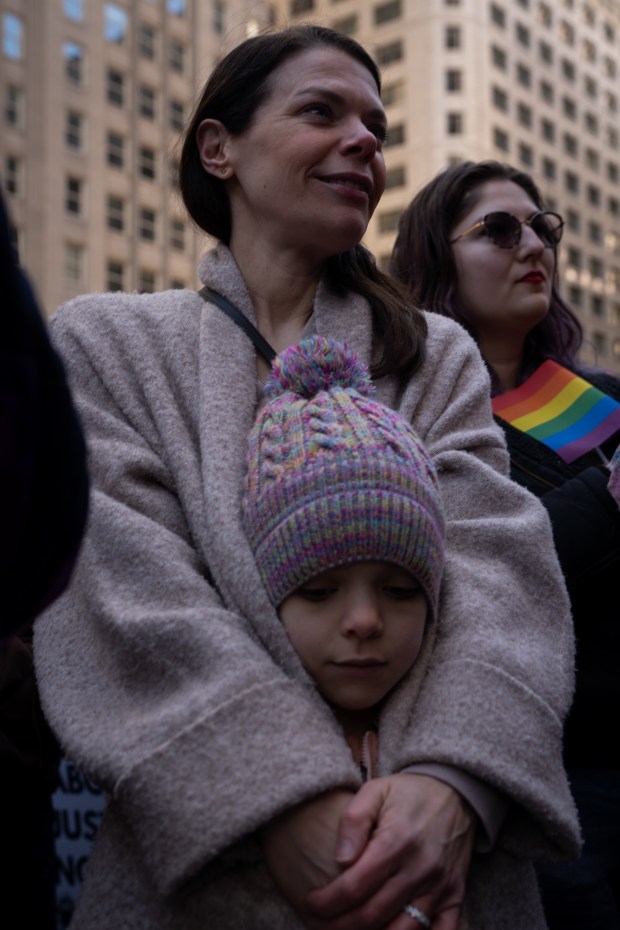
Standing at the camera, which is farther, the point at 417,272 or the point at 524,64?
the point at 524,64

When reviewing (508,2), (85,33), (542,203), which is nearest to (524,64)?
(508,2)

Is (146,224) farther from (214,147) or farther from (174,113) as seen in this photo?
(214,147)

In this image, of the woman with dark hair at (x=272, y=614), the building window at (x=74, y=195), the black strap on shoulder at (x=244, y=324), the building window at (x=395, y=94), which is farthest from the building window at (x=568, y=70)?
the black strap on shoulder at (x=244, y=324)

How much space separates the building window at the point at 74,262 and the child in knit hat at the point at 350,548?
31774 millimetres

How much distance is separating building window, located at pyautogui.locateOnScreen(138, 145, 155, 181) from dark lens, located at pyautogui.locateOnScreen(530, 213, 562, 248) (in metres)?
33.9

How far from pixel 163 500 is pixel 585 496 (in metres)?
1.11

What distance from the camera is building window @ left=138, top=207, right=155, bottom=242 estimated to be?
35094 millimetres

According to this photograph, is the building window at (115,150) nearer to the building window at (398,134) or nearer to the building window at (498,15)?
the building window at (398,134)

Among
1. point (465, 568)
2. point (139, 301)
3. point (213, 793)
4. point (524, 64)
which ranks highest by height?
point (139, 301)

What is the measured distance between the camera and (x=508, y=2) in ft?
169

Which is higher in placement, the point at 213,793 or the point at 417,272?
the point at 417,272

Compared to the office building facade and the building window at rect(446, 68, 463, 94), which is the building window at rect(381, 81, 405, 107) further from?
the building window at rect(446, 68, 463, 94)

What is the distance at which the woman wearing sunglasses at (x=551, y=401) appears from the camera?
2.46 m

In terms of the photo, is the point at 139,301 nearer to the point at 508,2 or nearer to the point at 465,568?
the point at 465,568
